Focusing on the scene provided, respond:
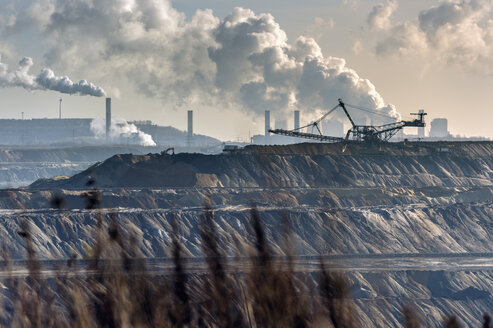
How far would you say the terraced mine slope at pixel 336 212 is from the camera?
4134 inches

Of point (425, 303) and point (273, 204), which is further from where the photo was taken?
point (273, 204)

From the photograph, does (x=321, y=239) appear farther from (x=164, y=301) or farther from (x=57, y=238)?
(x=164, y=301)

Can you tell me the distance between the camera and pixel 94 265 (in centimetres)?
1271

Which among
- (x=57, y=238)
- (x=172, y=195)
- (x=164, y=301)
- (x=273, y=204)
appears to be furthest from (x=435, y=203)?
(x=164, y=301)

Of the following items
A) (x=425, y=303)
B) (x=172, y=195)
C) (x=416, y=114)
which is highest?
(x=416, y=114)

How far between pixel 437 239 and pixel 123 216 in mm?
45326

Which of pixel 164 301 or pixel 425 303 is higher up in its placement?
pixel 164 301

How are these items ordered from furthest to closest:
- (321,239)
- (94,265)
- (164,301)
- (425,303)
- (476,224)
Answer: (476,224)
(321,239)
(425,303)
(164,301)
(94,265)

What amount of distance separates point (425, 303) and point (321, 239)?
3428 centimetres

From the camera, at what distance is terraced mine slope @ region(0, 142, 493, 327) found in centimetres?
10500

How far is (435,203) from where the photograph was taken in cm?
15925

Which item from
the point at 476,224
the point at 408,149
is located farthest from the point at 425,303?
the point at 408,149

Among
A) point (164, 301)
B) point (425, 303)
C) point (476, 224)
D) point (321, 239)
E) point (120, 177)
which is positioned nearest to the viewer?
point (164, 301)

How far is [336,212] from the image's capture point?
13775 cm
